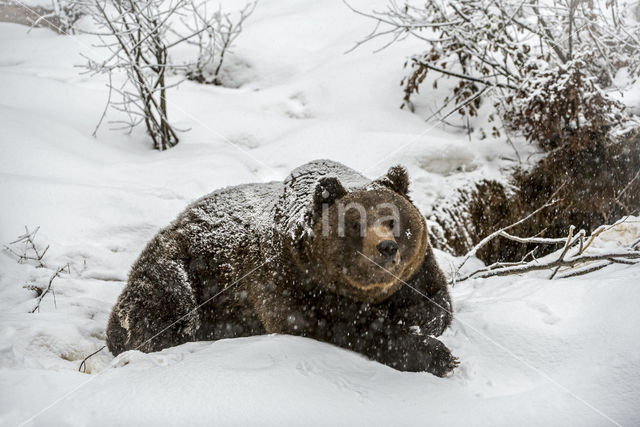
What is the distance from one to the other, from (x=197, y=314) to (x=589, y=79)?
4.37 m

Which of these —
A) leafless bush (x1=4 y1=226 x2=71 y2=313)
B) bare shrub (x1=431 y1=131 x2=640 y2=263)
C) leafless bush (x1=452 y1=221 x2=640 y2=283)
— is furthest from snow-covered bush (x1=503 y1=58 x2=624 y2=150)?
leafless bush (x1=4 y1=226 x2=71 y2=313)

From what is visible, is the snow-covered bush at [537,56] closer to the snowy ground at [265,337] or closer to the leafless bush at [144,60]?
the snowy ground at [265,337]

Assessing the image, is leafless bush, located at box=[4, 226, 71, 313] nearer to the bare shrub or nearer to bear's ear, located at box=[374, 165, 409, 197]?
bear's ear, located at box=[374, 165, 409, 197]

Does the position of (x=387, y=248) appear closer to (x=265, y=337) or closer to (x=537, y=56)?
(x=265, y=337)

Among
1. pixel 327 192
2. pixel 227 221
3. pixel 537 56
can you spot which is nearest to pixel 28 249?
pixel 227 221

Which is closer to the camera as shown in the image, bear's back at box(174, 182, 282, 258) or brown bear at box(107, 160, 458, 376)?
brown bear at box(107, 160, 458, 376)

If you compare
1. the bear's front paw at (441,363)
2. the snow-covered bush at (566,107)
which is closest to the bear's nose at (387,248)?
the bear's front paw at (441,363)

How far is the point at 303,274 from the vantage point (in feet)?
7.54

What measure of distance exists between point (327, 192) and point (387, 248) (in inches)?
16.6

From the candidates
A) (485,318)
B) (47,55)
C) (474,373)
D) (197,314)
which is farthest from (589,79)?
(47,55)

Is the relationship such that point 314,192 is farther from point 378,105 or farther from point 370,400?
point 378,105

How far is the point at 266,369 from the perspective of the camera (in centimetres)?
184

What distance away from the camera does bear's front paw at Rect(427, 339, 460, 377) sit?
197 cm

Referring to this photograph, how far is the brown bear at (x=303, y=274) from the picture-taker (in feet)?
6.93
